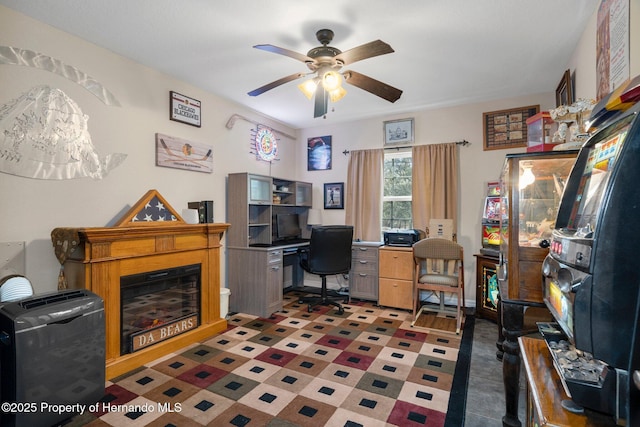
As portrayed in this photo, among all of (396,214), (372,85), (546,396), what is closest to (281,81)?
(372,85)

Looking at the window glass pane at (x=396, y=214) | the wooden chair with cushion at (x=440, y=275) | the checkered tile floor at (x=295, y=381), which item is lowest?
the checkered tile floor at (x=295, y=381)

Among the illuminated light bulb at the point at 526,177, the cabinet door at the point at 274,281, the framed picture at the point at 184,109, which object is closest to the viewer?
the illuminated light bulb at the point at 526,177

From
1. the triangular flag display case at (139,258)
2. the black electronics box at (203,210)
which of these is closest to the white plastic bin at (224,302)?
the triangular flag display case at (139,258)

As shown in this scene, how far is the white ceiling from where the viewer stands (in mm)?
2211

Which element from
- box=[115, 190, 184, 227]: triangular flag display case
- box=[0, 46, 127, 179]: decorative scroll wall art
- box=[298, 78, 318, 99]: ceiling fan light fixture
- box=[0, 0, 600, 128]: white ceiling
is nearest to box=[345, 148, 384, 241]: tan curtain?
box=[0, 0, 600, 128]: white ceiling

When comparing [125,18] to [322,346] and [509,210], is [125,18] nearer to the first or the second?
[509,210]

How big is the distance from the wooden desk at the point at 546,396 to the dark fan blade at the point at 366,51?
1.86 meters

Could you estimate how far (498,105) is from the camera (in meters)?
4.07

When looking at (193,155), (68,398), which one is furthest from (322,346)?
(193,155)

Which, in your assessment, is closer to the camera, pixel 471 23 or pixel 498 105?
pixel 471 23

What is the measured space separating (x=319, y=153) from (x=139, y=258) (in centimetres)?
333

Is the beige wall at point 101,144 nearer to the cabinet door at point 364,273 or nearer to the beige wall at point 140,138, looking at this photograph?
the beige wall at point 140,138

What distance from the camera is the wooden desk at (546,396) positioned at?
2.67ft

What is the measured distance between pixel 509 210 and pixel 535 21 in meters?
1.83
